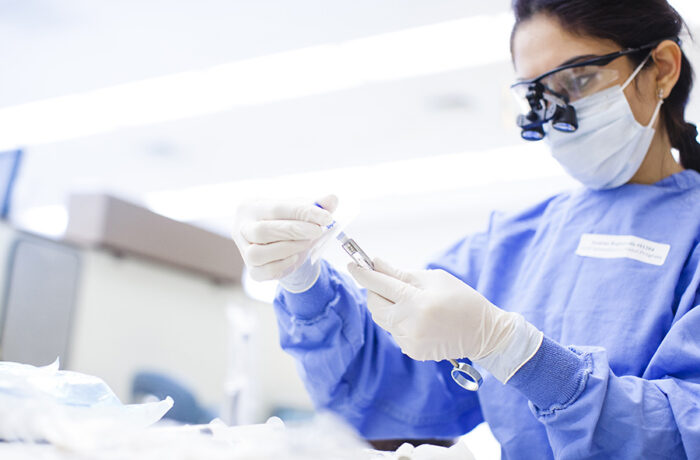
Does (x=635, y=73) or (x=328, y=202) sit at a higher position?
(x=635, y=73)

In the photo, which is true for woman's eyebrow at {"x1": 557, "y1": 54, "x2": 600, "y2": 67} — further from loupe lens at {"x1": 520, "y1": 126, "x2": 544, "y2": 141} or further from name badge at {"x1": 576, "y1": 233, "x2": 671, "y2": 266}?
name badge at {"x1": 576, "y1": 233, "x2": 671, "y2": 266}

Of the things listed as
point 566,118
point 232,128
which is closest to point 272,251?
point 566,118

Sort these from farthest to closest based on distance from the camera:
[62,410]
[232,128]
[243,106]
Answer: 1. [232,128]
2. [243,106]
3. [62,410]

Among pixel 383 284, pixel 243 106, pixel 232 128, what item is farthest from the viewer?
pixel 232 128

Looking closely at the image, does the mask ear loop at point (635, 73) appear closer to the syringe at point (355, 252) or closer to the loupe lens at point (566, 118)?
the loupe lens at point (566, 118)

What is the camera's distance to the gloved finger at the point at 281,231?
3.95ft

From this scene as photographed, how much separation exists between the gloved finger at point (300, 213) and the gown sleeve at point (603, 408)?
41 centimetres

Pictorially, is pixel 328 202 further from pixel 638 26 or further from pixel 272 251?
pixel 638 26

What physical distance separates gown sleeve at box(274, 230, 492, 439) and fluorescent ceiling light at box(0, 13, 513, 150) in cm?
307

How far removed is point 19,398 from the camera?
2.69 ft

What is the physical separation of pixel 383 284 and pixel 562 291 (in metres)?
0.41

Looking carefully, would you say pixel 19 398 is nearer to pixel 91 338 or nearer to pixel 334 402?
pixel 334 402

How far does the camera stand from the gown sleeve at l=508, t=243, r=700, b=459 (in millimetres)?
1016

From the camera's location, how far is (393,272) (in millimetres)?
1208
